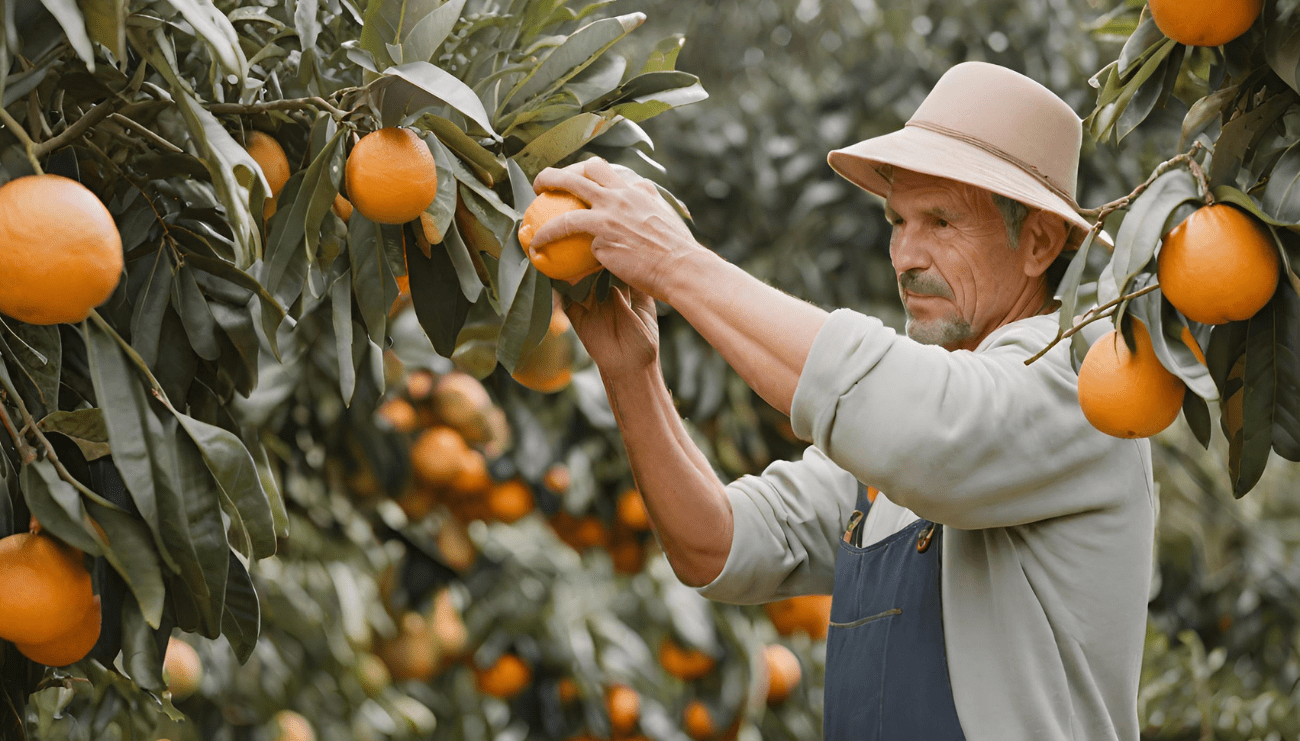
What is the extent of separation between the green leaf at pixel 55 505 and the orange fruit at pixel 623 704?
1.54 m

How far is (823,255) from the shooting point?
9.45 ft

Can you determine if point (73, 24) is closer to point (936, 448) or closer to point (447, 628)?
point (936, 448)

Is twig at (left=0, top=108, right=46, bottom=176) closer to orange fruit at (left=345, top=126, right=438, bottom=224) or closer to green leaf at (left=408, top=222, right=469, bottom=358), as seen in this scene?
orange fruit at (left=345, top=126, right=438, bottom=224)

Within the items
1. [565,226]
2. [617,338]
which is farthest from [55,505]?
[617,338]

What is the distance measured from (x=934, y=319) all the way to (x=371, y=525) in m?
1.35

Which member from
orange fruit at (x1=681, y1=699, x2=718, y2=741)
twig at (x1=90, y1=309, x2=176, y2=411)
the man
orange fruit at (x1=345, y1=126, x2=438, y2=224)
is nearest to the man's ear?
the man

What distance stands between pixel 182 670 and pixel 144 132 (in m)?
1.05

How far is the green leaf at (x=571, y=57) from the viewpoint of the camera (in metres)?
1.10

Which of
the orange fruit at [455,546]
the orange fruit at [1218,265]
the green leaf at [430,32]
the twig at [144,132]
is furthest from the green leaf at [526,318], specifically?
the orange fruit at [455,546]

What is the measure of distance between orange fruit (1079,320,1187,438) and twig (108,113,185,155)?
0.79 meters

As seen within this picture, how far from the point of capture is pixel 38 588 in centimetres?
85

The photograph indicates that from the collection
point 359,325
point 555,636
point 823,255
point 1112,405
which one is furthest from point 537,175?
point 823,255

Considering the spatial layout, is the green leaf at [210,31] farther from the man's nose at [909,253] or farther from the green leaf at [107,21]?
the man's nose at [909,253]

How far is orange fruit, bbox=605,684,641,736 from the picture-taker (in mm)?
2264
